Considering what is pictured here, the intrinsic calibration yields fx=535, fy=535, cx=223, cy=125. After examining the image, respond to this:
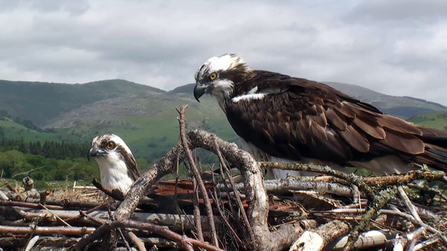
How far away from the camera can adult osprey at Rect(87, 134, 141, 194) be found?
7.15 metres

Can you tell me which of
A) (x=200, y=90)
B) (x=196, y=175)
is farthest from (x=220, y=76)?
(x=196, y=175)

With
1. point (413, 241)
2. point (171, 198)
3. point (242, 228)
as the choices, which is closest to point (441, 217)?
point (413, 241)

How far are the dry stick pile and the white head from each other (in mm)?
3840

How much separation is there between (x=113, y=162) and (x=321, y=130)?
2.88 meters

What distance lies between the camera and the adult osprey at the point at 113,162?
715cm

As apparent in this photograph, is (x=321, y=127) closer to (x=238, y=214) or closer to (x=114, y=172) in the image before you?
(x=114, y=172)

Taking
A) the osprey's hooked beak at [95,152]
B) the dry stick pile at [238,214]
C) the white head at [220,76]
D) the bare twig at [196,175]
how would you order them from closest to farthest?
1. the bare twig at [196,175]
2. the dry stick pile at [238,214]
3. the osprey's hooked beak at [95,152]
4. the white head at [220,76]

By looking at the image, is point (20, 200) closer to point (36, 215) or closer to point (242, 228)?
point (36, 215)

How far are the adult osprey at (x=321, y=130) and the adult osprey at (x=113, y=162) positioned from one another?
67.0 inches

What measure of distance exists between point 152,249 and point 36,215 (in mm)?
1189

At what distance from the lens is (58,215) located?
4.75m

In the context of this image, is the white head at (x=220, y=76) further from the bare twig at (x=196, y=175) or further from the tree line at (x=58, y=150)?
the tree line at (x=58, y=150)

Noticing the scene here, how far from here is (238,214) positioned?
392 centimetres

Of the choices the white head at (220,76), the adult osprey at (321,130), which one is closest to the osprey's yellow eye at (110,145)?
the adult osprey at (321,130)
